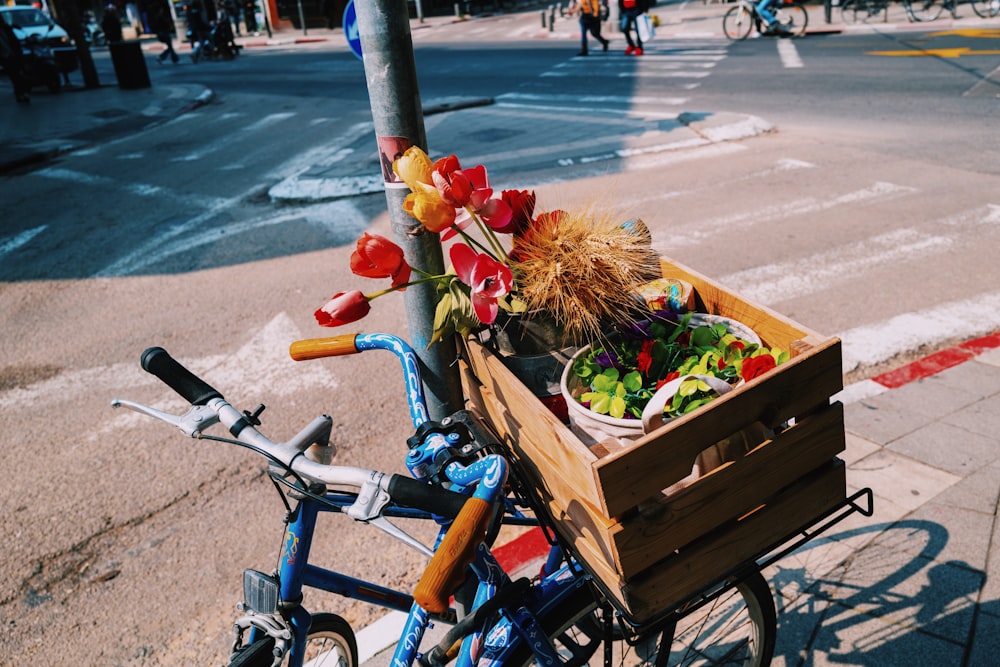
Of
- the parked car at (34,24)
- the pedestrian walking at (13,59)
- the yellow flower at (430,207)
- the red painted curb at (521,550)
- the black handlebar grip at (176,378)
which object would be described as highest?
the parked car at (34,24)

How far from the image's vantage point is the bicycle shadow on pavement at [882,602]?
254 centimetres

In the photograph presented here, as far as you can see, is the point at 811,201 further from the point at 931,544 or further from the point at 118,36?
the point at 118,36

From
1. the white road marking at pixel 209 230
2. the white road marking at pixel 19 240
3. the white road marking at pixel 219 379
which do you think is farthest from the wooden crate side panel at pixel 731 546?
the white road marking at pixel 19 240

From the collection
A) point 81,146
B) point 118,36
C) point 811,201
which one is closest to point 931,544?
point 811,201

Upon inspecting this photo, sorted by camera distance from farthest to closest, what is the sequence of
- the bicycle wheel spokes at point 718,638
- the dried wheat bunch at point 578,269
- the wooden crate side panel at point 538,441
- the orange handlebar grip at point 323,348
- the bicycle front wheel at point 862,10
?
the bicycle front wheel at point 862,10 → the bicycle wheel spokes at point 718,638 → the orange handlebar grip at point 323,348 → the dried wheat bunch at point 578,269 → the wooden crate side panel at point 538,441

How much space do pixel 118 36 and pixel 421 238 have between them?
2494 cm

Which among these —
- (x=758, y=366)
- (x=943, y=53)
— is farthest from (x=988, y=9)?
(x=758, y=366)

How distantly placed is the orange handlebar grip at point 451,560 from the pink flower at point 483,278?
434mm

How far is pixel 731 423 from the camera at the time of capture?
1622 millimetres

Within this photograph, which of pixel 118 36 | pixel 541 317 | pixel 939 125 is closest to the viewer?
pixel 541 317

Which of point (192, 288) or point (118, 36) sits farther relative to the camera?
point (118, 36)

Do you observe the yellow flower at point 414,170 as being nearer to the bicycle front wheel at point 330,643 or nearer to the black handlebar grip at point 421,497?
the black handlebar grip at point 421,497

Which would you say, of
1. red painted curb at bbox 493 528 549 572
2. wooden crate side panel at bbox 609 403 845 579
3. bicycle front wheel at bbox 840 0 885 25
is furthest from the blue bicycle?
bicycle front wheel at bbox 840 0 885 25

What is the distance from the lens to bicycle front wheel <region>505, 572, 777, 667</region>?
6.81ft
